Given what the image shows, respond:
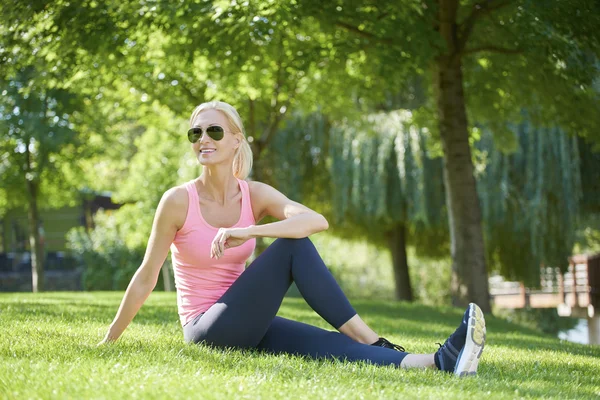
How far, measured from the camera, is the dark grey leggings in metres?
4.32

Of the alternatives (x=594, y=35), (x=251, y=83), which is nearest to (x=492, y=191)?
(x=251, y=83)

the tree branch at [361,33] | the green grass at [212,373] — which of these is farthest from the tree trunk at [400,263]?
the green grass at [212,373]

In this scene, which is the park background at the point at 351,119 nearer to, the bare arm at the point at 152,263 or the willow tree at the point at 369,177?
the willow tree at the point at 369,177

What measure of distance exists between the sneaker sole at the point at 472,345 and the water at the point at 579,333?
19.0 m

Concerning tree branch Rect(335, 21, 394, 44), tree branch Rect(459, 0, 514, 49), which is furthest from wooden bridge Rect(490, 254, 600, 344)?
tree branch Rect(335, 21, 394, 44)

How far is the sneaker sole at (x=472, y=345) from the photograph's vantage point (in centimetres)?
387

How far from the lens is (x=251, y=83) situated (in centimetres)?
1309

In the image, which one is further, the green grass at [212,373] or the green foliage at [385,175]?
the green foliage at [385,175]

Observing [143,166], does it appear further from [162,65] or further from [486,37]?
[486,37]

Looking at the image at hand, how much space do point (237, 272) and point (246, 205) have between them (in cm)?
41

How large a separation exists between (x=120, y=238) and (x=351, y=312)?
21154mm

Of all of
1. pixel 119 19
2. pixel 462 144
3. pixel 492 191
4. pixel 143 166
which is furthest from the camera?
pixel 143 166

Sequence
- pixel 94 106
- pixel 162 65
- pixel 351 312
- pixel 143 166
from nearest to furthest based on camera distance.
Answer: pixel 351 312
pixel 162 65
pixel 94 106
pixel 143 166

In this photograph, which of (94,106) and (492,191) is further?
(492,191)
